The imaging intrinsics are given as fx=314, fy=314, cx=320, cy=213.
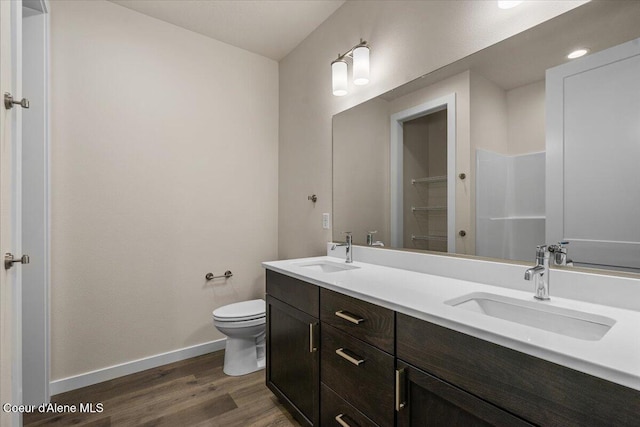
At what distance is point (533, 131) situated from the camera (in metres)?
1.22

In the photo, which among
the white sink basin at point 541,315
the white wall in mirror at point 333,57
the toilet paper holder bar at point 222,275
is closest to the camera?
the white sink basin at point 541,315

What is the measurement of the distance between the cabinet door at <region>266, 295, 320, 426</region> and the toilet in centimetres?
30

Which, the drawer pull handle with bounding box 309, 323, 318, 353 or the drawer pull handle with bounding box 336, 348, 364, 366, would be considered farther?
the drawer pull handle with bounding box 309, 323, 318, 353

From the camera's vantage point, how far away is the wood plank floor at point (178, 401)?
1.71 m

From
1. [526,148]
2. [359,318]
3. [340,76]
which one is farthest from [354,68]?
[359,318]

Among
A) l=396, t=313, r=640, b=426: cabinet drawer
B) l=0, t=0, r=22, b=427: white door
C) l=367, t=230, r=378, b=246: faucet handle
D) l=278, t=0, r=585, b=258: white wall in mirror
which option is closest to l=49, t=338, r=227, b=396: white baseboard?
l=0, t=0, r=22, b=427: white door

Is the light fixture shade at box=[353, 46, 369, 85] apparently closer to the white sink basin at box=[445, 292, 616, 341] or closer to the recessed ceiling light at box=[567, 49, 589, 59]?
the recessed ceiling light at box=[567, 49, 589, 59]

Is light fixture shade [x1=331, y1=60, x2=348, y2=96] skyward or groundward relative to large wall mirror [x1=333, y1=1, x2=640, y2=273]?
skyward

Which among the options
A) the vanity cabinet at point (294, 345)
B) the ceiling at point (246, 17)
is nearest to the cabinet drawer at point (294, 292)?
the vanity cabinet at point (294, 345)

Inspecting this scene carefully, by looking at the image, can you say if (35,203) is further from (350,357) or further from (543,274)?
(543,274)

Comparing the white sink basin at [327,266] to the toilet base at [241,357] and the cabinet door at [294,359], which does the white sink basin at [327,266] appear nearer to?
the cabinet door at [294,359]

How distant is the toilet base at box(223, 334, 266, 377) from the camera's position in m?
2.22

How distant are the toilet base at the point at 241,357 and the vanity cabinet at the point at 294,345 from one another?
421 millimetres

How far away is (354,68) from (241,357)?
82.4 inches
